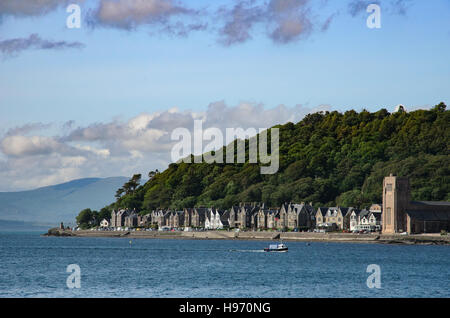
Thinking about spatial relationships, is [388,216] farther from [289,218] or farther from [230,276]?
[230,276]

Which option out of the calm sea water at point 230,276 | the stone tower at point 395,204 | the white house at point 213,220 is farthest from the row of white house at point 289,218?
the calm sea water at point 230,276

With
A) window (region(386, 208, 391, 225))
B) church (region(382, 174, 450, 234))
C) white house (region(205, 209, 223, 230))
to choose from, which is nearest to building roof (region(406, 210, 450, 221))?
church (region(382, 174, 450, 234))

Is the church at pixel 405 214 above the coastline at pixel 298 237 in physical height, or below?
above

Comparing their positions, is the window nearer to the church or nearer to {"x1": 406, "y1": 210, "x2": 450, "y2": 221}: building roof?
the church

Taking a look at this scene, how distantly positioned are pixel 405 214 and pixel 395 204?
8.96ft

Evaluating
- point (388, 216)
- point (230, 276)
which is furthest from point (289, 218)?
point (230, 276)

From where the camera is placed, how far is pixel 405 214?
14062 cm

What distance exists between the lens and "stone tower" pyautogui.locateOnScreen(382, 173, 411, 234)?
13975 centimetres

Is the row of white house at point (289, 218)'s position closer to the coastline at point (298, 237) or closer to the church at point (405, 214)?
the church at point (405, 214)

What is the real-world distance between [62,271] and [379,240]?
74.1 metres

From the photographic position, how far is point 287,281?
64250 millimetres

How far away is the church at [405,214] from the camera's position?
140 metres
